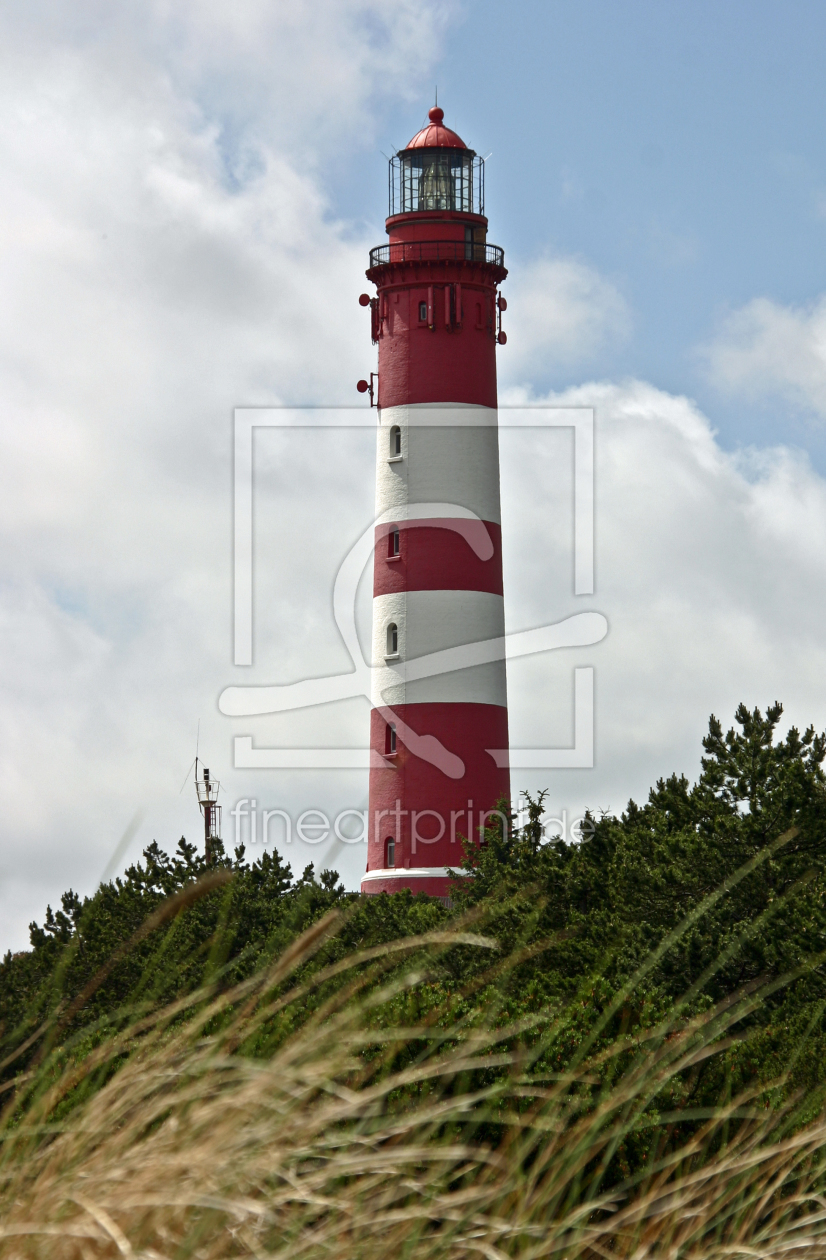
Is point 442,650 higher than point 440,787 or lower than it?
higher

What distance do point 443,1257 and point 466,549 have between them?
31.9m

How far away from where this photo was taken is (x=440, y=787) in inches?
1377

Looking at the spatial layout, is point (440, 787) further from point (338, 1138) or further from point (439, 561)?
point (338, 1138)

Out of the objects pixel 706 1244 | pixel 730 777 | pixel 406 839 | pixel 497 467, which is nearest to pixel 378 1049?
pixel 706 1244

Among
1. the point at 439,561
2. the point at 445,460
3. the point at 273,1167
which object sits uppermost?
the point at 445,460

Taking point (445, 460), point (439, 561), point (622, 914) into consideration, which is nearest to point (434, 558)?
point (439, 561)

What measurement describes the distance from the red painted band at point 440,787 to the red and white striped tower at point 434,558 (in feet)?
0.10

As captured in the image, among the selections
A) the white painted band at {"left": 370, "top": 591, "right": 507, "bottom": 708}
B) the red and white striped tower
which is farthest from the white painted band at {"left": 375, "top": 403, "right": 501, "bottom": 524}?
the white painted band at {"left": 370, "top": 591, "right": 507, "bottom": 708}

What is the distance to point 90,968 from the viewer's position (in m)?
29.8

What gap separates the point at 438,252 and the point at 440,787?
12342 millimetres

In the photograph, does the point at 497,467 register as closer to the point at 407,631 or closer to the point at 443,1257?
the point at 407,631

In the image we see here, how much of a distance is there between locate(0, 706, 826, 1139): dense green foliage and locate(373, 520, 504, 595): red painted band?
6041 millimetres

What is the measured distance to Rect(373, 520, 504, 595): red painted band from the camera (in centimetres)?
3581

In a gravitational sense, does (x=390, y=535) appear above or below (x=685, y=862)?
above
